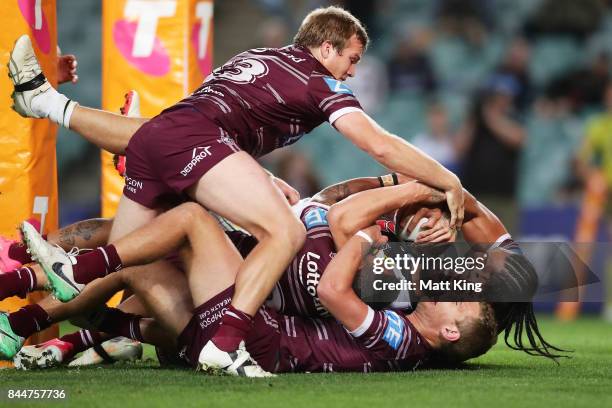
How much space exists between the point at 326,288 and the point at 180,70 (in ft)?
7.99

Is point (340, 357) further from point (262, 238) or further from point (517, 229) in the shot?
point (517, 229)

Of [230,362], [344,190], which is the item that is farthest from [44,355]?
[344,190]

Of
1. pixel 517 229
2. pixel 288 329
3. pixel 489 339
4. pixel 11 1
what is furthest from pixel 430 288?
pixel 517 229

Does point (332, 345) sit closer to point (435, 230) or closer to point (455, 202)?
point (435, 230)

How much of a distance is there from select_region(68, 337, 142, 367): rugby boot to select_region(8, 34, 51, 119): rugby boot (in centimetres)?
113

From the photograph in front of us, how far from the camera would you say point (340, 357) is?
14.6ft

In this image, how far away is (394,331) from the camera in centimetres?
438

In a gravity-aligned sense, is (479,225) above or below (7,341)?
above

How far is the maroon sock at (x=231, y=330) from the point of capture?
4.15m

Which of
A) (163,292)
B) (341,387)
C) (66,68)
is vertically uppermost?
(66,68)

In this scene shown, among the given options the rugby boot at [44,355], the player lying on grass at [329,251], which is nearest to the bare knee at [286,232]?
the player lying on grass at [329,251]

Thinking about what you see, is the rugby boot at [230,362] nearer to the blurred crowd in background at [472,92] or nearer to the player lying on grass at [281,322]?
the player lying on grass at [281,322]

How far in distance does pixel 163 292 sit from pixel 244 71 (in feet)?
3.53

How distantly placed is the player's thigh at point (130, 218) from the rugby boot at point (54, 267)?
1.62 feet
